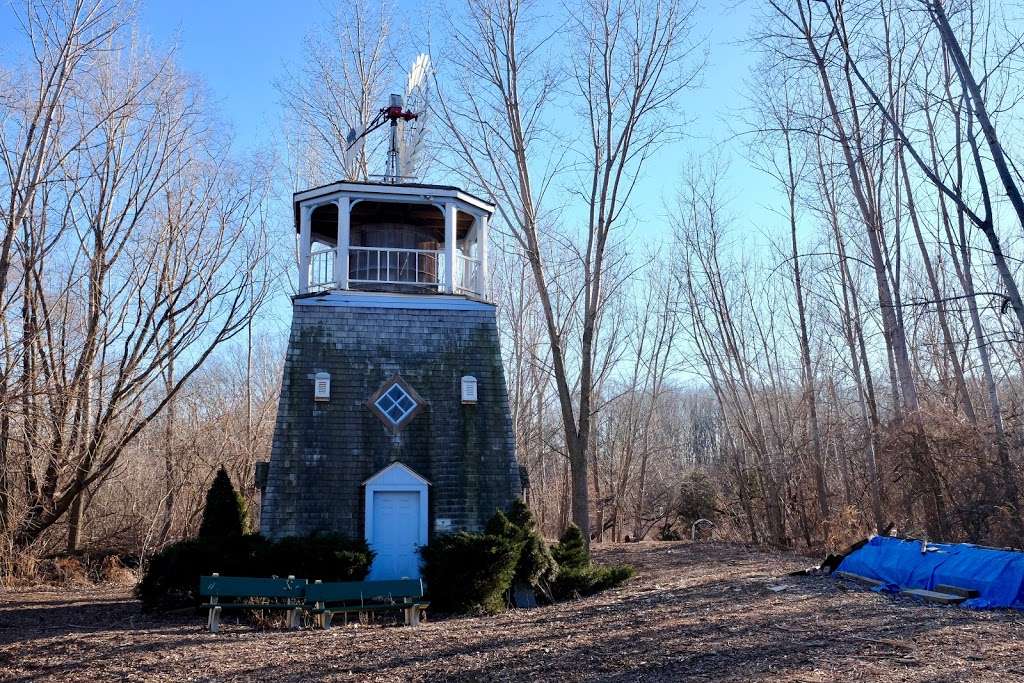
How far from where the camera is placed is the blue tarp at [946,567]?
917cm

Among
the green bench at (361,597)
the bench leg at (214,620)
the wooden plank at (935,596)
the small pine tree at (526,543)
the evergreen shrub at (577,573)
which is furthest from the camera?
the evergreen shrub at (577,573)

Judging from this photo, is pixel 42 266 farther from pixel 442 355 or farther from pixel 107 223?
pixel 442 355

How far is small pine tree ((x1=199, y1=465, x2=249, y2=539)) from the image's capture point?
12.6 meters

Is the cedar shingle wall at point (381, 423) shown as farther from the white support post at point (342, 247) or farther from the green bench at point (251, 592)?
the green bench at point (251, 592)

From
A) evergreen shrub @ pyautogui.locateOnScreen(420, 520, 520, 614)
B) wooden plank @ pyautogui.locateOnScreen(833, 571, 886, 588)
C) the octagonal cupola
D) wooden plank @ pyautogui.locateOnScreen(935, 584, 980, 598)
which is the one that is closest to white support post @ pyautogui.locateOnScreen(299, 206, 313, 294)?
the octagonal cupola

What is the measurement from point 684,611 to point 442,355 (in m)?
5.92

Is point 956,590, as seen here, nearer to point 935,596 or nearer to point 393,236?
point 935,596

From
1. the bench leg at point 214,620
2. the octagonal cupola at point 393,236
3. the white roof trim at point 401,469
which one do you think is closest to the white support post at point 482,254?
the octagonal cupola at point 393,236

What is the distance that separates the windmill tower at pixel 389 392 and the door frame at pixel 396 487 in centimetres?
2

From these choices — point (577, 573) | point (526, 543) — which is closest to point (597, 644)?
point (526, 543)

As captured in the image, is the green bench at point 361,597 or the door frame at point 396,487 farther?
the door frame at point 396,487

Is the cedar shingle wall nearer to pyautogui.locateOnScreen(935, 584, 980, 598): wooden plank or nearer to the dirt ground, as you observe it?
the dirt ground

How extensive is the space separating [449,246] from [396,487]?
13.2 ft

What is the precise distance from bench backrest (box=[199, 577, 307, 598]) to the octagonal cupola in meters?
5.14
